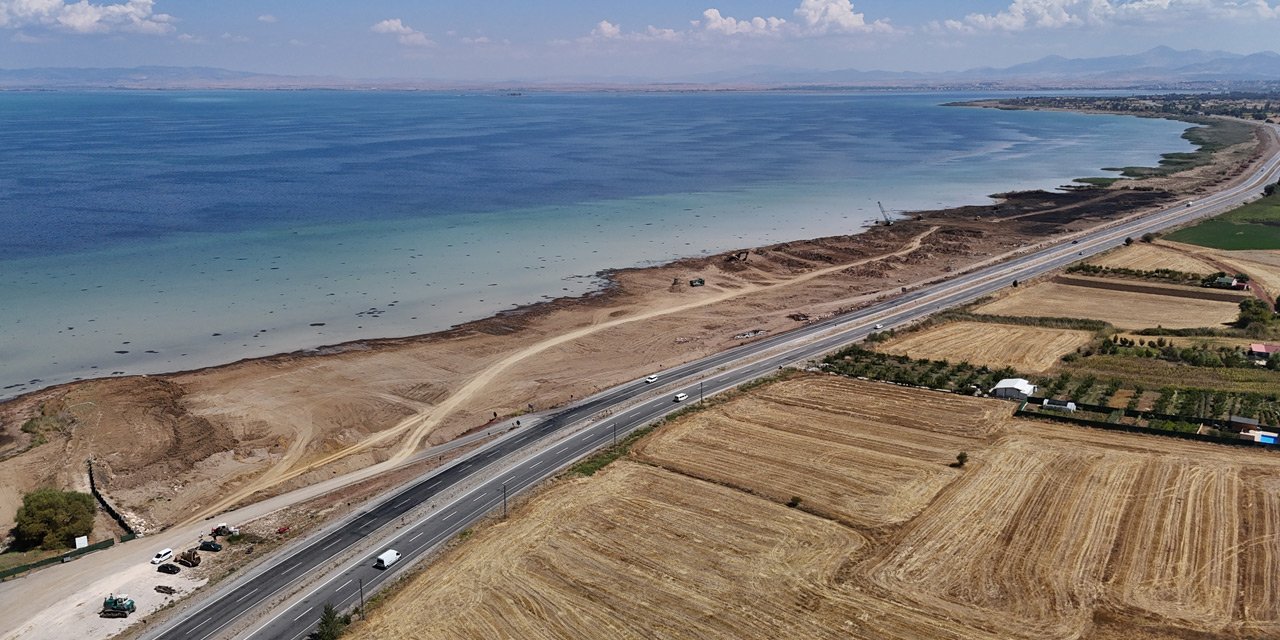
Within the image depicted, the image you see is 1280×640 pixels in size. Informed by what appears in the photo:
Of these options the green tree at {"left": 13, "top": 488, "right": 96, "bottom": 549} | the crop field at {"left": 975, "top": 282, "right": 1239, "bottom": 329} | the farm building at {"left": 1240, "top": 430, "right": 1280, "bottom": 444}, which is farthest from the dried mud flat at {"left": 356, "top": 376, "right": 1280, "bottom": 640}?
the crop field at {"left": 975, "top": 282, "right": 1239, "bottom": 329}

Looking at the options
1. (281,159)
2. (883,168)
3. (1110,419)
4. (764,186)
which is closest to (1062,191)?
(883,168)

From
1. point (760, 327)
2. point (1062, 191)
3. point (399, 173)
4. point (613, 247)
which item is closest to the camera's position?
point (760, 327)

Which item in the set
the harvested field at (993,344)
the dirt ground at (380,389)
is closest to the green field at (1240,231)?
the dirt ground at (380,389)

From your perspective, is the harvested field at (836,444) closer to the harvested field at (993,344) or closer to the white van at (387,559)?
the harvested field at (993,344)

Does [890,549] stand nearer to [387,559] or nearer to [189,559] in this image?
[387,559]

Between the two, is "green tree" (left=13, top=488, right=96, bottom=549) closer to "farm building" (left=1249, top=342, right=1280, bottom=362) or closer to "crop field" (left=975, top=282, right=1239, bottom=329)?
"crop field" (left=975, top=282, right=1239, bottom=329)

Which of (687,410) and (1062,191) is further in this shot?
(1062,191)

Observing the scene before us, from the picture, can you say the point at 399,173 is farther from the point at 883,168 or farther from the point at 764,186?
the point at 883,168
